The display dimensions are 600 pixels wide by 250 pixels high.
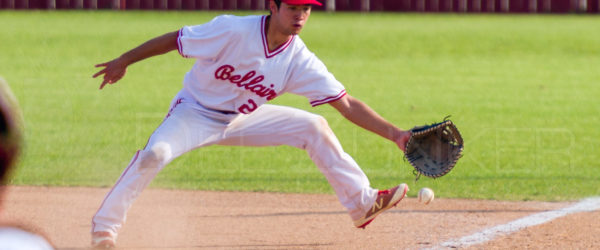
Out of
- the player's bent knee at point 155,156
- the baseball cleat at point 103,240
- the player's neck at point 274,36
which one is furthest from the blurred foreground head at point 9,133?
the player's neck at point 274,36

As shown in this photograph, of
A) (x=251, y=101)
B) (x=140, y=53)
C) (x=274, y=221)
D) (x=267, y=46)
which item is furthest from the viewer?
(x=274, y=221)

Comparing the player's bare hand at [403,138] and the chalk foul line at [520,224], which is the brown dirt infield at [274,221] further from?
the player's bare hand at [403,138]

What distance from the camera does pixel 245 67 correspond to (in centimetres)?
481

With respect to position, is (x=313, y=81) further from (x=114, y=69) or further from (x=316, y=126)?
(x=114, y=69)

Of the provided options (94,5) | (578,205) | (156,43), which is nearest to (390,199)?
(156,43)

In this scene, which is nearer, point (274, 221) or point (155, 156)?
point (155, 156)

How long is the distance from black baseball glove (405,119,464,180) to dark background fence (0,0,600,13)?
1012 inches

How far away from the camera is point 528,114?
39.5 ft

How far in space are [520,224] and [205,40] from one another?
2.45 m

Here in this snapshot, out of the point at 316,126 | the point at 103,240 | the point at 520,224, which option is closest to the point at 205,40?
the point at 316,126

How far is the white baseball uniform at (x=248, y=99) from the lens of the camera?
4777mm

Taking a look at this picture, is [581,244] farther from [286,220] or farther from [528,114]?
[528,114]

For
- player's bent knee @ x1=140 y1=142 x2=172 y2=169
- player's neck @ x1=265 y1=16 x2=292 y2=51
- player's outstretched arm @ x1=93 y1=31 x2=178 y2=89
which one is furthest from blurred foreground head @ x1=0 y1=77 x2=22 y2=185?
player's neck @ x1=265 y1=16 x2=292 y2=51

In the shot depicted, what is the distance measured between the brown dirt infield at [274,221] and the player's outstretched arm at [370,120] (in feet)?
2.21
